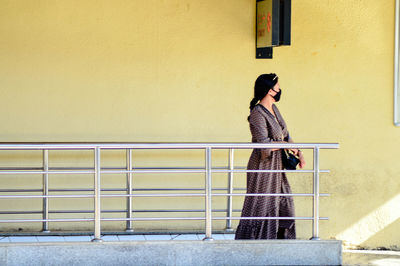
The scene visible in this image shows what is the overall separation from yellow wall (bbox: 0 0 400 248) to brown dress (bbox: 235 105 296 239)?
5.89ft

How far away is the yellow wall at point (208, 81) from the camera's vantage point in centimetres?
811

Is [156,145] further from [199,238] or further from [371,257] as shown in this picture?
[371,257]

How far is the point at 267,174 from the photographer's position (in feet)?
21.5

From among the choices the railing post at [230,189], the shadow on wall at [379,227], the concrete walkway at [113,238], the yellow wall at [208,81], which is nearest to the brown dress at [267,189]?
the railing post at [230,189]

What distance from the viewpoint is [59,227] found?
8.22 metres

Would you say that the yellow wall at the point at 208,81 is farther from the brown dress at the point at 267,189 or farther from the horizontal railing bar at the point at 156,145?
the horizontal railing bar at the point at 156,145

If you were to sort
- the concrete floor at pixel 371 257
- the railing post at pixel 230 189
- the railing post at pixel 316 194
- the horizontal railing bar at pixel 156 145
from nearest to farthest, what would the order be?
the horizontal railing bar at pixel 156 145, the railing post at pixel 316 194, the concrete floor at pixel 371 257, the railing post at pixel 230 189

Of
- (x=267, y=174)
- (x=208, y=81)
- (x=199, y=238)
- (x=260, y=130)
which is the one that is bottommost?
(x=199, y=238)

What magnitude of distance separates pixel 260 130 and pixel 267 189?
55 centimetres

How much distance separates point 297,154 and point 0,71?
11.6ft

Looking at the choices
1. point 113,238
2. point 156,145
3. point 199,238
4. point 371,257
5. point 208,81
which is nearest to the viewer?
point 156,145

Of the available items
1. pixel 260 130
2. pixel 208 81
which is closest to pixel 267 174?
pixel 260 130

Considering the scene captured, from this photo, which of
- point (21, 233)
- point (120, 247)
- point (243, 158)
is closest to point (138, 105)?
point (243, 158)

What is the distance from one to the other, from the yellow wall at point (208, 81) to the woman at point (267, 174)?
5.89 feet
